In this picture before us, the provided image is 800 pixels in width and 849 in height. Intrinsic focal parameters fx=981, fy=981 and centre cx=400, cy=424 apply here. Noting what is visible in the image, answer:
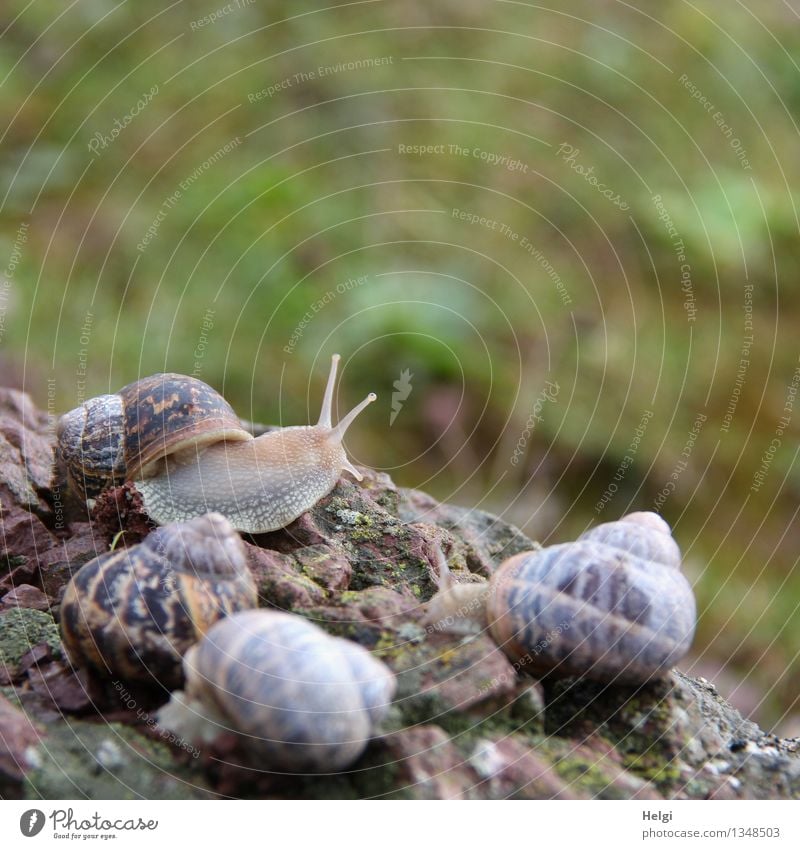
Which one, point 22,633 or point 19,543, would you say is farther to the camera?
point 19,543

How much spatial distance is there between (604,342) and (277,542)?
2.06 meters

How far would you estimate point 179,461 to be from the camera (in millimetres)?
2178

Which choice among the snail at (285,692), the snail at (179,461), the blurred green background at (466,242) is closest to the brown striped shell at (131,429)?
the snail at (179,461)

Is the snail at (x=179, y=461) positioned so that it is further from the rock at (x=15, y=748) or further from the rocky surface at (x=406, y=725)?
the rock at (x=15, y=748)

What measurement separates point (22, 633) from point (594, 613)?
1012 mm

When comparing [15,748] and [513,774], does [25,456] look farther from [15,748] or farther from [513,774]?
[513,774]

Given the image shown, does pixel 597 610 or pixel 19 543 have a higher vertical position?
pixel 597 610

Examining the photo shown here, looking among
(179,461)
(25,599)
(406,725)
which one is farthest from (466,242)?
(406,725)

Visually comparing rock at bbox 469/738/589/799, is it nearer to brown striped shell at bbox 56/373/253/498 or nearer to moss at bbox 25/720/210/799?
moss at bbox 25/720/210/799

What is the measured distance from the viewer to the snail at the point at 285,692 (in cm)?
130

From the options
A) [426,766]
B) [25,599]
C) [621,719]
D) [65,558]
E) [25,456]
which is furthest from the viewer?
[25,456]

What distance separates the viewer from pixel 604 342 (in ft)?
12.2

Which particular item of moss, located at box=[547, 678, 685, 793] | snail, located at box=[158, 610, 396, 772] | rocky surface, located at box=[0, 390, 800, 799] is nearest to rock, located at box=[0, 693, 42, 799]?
rocky surface, located at box=[0, 390, 800, 799]

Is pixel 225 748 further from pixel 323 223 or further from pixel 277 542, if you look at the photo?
pixel 323 223
